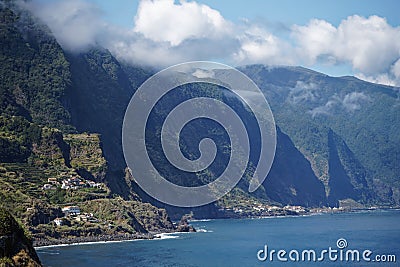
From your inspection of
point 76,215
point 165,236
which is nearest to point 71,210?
point 76,215

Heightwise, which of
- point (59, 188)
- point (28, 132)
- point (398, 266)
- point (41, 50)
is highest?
point (41, 50)

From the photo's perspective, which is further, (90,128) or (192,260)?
(90,128)

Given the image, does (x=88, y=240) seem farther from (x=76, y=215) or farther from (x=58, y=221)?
(x=76, y=215)

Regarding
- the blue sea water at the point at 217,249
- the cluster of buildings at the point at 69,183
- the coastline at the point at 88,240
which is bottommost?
the blue sea water at the point at 217,249

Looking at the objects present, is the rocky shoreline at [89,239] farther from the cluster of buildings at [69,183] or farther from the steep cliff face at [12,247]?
the steep cliff face at [12,247]

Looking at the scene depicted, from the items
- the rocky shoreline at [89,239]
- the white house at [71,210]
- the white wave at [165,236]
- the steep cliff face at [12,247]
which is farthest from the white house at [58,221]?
the steep cliff face at [12,247]

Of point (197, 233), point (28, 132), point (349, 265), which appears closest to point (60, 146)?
point (28, 132)

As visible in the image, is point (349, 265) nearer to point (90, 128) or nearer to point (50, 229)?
point (50, 229)

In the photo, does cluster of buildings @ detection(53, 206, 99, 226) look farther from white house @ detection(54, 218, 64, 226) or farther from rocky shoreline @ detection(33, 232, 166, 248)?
rocky shoreline @ detection(33, 232, 166, 248)
